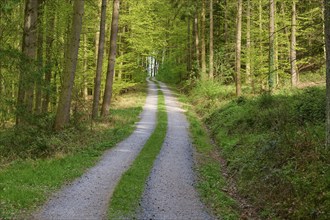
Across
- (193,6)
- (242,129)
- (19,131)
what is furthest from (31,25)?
(193,6)

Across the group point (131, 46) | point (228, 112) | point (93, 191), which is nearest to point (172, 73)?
point (131, 46)

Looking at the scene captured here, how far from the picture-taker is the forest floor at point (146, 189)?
24.6ft

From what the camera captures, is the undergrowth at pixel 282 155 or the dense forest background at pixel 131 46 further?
the dense forest background at pixel 131 46

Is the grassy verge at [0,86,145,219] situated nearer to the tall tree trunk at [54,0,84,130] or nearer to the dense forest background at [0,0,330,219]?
the dense forest background at [0,0,330,219]

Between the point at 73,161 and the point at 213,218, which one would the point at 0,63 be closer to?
the point at 73,161

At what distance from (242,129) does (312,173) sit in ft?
25.3

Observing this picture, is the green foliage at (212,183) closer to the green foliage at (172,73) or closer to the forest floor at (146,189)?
the forest floor at (146,189)

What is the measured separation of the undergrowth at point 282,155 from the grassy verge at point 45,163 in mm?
4696

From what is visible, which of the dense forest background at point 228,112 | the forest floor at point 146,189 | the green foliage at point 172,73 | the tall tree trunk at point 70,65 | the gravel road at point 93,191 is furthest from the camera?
the green foliage at point 172,73

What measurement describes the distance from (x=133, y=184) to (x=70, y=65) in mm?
7065

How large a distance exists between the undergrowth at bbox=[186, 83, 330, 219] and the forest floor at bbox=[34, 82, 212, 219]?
151cm

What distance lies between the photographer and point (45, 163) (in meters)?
11.0

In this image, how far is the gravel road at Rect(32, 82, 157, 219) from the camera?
722 cm

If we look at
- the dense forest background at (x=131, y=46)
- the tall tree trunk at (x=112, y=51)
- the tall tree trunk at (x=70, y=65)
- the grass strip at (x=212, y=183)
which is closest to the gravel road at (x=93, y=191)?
the grass strip at (x=212, y=183)
